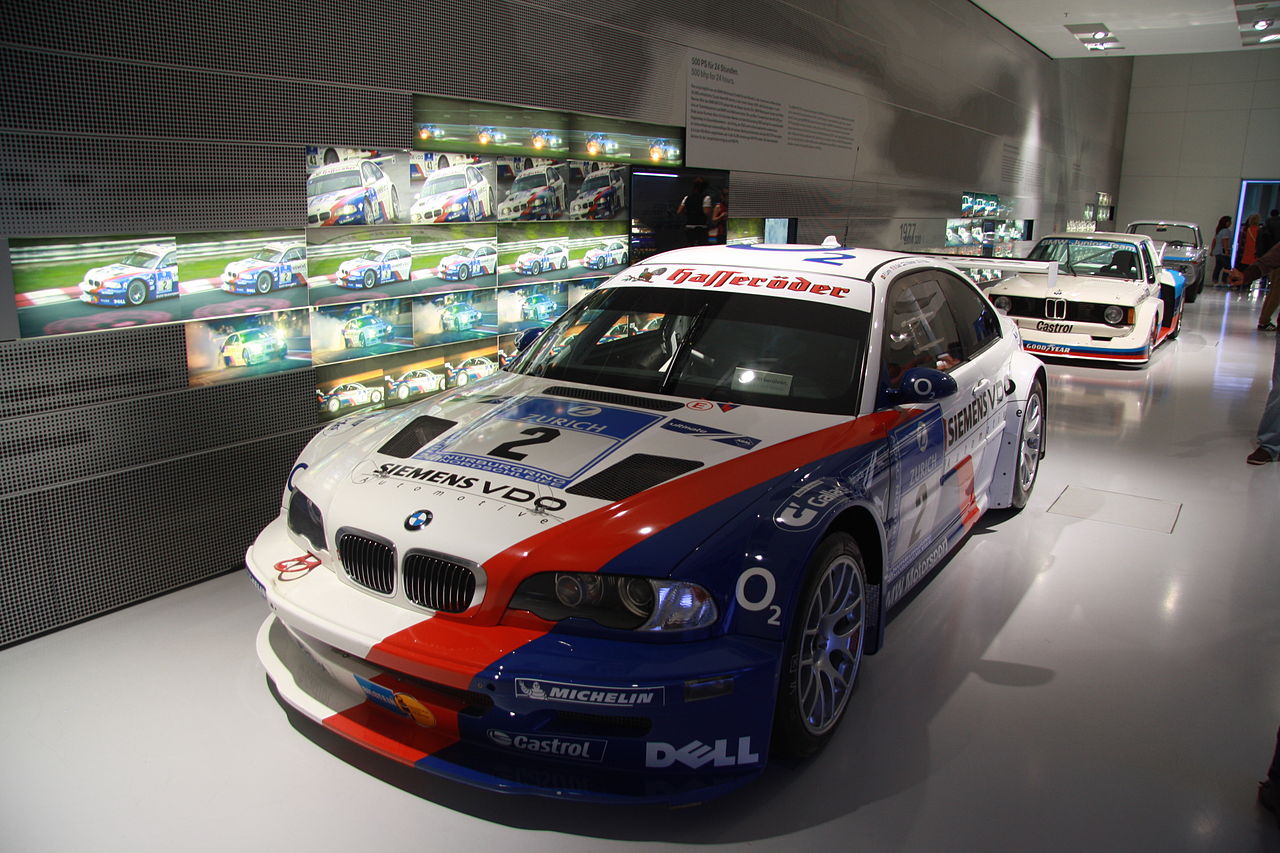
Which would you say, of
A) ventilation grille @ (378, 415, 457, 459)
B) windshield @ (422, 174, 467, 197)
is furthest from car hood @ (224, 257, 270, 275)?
ventilation grille @ (378, 415, 457, 459)

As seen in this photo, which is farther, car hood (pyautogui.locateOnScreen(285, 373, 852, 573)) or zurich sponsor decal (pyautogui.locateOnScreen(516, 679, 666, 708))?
car hood (pyautogui.locateOnScreen(285, 373, 852, 573))

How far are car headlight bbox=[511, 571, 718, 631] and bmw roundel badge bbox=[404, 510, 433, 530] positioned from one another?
0.31 metres

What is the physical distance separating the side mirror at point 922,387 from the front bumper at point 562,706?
3.86ft

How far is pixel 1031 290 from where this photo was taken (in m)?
8.88

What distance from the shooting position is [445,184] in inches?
190

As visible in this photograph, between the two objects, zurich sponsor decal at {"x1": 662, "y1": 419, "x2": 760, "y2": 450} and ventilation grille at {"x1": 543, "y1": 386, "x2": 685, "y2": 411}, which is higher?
ventilation grille at {"x1": 543, "y1": 386, "x2": 685, "y2": 411}

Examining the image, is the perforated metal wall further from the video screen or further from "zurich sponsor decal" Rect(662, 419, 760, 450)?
"zurich sponsor decal" Rect(662, 419, 760, 450)

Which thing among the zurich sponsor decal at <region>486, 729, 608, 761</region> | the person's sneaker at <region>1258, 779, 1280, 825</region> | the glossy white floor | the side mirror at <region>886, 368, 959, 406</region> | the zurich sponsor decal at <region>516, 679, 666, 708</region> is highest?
the side mirror at <region>886, 368, 959, 406</region>

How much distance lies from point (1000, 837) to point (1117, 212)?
24.9 metres

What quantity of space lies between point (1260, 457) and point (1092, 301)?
3300 mm

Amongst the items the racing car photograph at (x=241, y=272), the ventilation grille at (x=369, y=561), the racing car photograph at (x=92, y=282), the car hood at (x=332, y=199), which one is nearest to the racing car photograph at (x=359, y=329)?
the racing car photograph at (x=241, y=272)

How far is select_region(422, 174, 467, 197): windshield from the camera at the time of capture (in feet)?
15.5

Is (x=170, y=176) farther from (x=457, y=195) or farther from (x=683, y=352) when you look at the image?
(x=683, y=352)

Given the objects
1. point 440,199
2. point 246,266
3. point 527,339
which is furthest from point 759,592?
point 440,199
